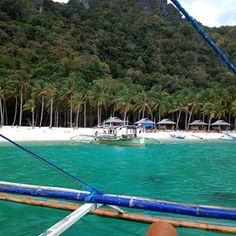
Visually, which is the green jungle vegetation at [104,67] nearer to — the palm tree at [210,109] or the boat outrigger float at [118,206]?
the palm tree at [210,109]

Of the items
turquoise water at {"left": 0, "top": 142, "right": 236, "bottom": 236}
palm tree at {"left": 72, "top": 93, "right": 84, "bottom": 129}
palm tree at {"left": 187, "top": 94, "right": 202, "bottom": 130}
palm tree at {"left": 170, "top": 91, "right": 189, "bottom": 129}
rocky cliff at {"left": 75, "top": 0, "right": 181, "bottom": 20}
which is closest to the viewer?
turquoise water at {"left": 0, "top": 142, "right": 236, "bottom": 236}

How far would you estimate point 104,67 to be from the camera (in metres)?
103

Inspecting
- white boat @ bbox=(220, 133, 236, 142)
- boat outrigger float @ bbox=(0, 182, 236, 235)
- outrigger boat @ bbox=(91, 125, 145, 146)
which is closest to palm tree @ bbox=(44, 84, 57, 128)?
outrigger boat @ bbox=(91, 125, 145, 146)

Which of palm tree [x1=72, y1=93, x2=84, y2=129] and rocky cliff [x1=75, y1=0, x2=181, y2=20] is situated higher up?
rocky cliff [x1=75, y1=0, x2=181, y2=20]

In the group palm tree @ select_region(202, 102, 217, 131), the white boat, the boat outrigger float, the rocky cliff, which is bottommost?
the white boat

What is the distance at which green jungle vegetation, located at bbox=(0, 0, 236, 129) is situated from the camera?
73.2 m

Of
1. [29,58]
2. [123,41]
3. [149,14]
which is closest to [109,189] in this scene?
[29,58]

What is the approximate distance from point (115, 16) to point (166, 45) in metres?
21.7

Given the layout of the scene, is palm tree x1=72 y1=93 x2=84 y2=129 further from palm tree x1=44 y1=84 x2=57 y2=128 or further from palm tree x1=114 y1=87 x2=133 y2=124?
palm tree x1=114 y1=87 x2=133 y2=124

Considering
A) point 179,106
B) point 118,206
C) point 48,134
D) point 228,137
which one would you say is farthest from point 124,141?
point 118,206

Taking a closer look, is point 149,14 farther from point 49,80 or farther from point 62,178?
point 62,178

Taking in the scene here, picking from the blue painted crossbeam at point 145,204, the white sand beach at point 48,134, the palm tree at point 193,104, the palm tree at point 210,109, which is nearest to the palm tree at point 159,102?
the palm tree at point 193,104

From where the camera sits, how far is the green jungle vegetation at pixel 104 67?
73188 millimetres

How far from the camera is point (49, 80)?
3142 inches
